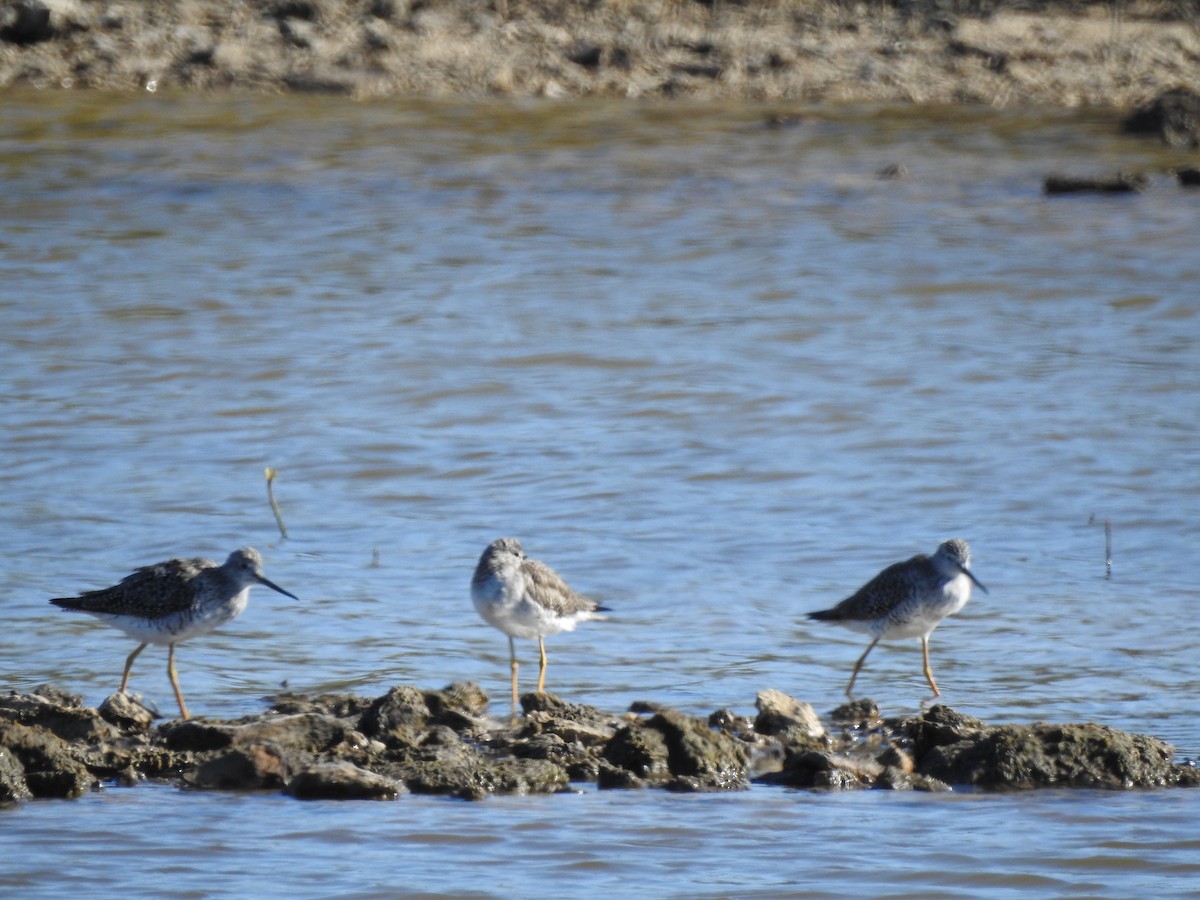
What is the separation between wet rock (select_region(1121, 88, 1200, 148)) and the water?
563mm

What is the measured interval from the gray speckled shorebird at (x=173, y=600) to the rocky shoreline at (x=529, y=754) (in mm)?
672

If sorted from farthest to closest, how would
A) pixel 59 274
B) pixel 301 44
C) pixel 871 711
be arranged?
pixel 301 44 < pixel 59 274 < pixel 871 711

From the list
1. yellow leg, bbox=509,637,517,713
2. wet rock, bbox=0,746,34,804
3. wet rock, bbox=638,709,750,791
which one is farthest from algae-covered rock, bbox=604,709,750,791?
wet rock, bbox=0,746,34,804

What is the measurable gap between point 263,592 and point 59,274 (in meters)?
8.42

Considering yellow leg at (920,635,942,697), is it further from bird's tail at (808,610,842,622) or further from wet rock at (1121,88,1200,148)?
wet rock at (1121,88,1200,148)

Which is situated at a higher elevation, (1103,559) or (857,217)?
(857,217)

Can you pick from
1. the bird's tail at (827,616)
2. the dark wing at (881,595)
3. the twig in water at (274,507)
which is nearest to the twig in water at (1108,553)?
the dark wing at (881,595)

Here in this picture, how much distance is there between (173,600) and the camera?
30.2 feet

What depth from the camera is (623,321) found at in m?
17.3

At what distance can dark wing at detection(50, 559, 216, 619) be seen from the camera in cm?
920

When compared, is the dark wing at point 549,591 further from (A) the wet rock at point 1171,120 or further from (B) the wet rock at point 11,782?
(A) the wet rock at point 1171,120

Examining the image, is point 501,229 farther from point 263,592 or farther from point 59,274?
point 263,592

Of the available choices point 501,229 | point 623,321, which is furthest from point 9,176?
point 623,321

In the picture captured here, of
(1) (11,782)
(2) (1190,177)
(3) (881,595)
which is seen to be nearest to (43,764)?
(1) (11,782)
